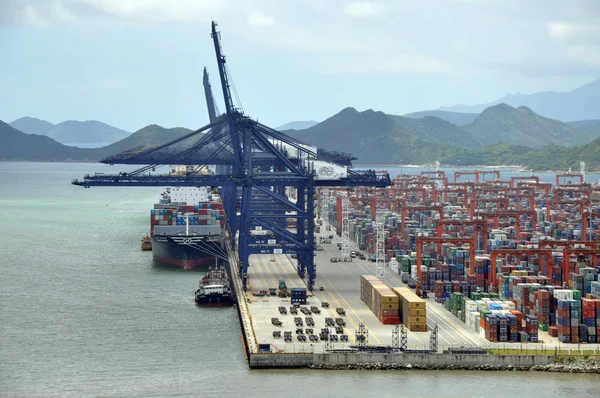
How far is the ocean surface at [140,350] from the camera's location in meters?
33.2

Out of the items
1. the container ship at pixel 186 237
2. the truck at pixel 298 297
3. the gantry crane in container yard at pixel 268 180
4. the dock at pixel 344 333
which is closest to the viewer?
the dock at pixel 344 333

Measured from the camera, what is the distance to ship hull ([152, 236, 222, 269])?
63625 mm

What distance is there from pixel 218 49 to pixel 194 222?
55.4 ft

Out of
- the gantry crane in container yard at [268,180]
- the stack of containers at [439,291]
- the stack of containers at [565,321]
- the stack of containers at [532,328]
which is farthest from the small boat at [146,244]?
the stack of containers at [565,321]

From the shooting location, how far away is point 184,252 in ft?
209

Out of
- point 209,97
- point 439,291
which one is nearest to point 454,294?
point 439,291

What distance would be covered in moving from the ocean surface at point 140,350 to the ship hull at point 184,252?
4.77 feet

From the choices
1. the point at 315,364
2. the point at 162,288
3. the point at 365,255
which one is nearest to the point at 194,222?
the point at 365,255

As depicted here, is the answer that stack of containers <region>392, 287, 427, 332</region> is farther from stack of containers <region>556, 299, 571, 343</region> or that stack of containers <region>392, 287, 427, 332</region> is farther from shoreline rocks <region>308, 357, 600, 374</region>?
stack of containers <region>556, 299, 571, 343</region>

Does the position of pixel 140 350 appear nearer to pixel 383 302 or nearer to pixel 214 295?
pixel 383 302

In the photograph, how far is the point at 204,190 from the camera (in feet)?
291

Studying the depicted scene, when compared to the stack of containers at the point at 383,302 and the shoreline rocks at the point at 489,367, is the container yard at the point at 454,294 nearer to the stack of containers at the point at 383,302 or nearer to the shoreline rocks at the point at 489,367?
the stack of containers at the point at 383,302

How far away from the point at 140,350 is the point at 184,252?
25749mm

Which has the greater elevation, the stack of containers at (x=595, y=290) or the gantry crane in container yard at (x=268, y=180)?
the gantry crane in container yard at (x=268, y=180)
